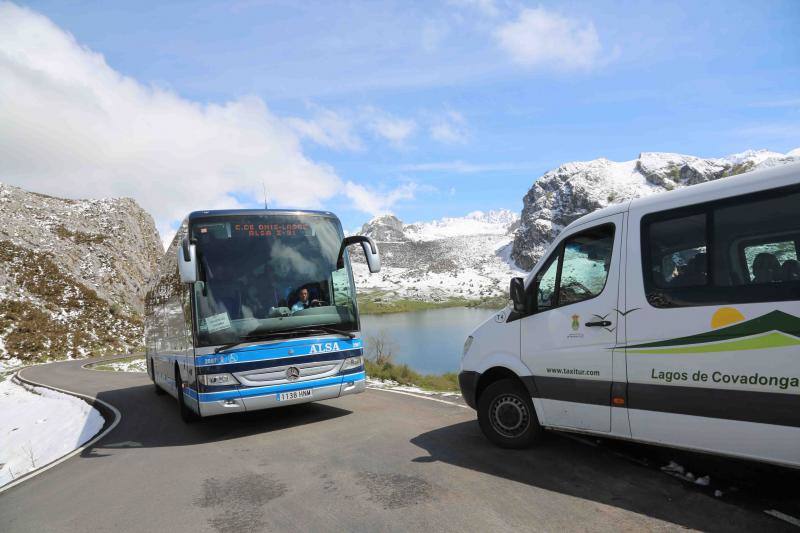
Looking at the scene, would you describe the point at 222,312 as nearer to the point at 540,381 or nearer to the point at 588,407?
the point at 540,381

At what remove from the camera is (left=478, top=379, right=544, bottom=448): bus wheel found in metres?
5.89

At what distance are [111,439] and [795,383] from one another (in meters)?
9.22

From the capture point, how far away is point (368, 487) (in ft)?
16.9

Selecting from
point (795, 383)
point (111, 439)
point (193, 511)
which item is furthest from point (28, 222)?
point (795, 383)

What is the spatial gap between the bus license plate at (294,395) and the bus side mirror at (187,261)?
2050 millimetres

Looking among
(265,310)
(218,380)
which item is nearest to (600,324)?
(265,310)

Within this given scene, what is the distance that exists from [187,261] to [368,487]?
4088 millimetres

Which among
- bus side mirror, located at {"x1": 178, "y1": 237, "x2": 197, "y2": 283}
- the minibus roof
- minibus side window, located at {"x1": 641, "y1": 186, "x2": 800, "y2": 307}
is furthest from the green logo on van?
bus side mirror, located at {"x1": 178, "y1": 237, "x2": 197, "y2": 283}

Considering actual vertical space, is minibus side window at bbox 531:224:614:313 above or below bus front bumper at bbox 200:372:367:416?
above

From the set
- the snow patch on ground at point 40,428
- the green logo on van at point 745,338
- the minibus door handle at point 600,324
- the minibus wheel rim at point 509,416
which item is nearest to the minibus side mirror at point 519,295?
the minibus door handle at point 600,324

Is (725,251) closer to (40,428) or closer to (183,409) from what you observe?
(183,409)

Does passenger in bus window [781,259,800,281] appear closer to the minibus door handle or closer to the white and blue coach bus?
the minibus door handle

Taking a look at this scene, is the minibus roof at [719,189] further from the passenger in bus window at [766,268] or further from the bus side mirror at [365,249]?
the bus side mirror at [365,249]

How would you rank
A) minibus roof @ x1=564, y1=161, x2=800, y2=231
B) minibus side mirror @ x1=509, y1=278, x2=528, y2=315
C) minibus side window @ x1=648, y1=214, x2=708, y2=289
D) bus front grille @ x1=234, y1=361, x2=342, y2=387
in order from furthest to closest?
1. bus front grille @ x1=234, y1=361, x2=342, y2=387
2. minibus side mirror @ x1=509, y1=278, x2=528, y2=315
3. minibus side window @ x1=648, y1=214, x2=708, y2=289
4. minibus roof @ x1=564, y1=161, x2=800, y2=231
